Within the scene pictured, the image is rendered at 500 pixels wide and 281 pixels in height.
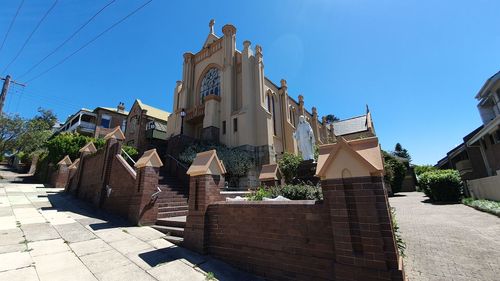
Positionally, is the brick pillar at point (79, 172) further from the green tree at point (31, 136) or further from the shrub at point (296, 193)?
the green tree at point (31, 136)

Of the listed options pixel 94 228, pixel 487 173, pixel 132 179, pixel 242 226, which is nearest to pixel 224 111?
pixel 132 179

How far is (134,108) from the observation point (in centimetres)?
2778

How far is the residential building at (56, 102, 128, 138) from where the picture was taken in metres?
36.2

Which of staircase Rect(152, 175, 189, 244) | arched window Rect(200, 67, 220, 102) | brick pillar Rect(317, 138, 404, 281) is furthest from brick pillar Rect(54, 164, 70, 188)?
brick pillar Rect(317, 138, 404, 281)

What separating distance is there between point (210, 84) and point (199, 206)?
18137 millimetres

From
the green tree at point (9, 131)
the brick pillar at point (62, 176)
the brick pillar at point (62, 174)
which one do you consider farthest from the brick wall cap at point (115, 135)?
the green tree at point (9, 131)

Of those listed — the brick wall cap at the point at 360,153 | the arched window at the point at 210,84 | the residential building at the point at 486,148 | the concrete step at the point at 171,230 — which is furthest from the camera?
the arched window at the point at 210,84

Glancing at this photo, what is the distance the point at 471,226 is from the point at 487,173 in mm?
16343

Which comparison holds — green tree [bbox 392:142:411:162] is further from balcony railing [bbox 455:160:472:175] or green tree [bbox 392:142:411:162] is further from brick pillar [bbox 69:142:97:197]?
brick pillar [bbox 69:142:97:197]

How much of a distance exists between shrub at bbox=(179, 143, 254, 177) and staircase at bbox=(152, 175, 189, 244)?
403 centimetres

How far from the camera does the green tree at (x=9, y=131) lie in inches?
875

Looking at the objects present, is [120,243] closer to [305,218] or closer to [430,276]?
[305,218]

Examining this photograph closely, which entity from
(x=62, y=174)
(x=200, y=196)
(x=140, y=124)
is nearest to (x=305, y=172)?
(x=200, y=196)

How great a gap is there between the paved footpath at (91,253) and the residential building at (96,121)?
33.6m
